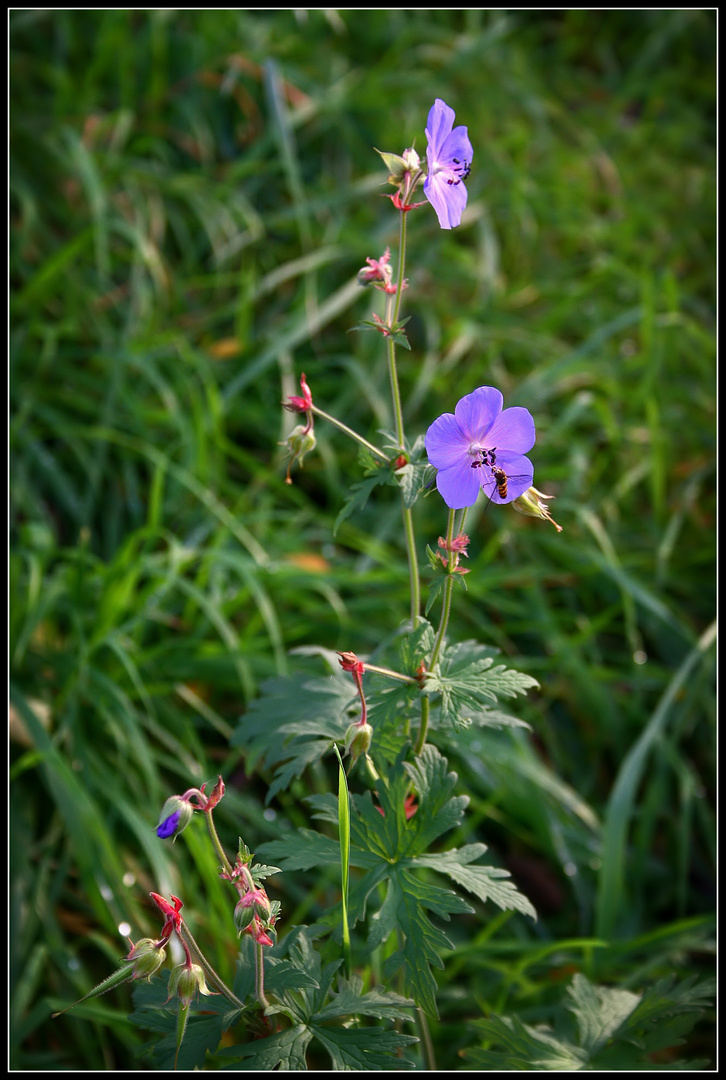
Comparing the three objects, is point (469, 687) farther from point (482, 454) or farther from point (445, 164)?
point (445, 164)

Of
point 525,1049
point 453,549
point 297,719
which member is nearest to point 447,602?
point 453,549

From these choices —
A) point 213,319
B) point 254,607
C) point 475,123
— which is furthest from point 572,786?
point 475,123

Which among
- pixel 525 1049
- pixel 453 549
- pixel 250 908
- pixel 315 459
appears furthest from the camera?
pixel 315 459

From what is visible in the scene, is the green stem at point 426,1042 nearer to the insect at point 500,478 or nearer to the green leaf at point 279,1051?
the green leaf at point 279,1051

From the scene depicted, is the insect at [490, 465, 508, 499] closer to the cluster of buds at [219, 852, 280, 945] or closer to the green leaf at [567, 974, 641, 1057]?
the cluster of buds at [219, 852, 280, 945]

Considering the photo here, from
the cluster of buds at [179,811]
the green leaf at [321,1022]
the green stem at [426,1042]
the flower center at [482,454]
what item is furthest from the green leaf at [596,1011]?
the flower center at [482,454]

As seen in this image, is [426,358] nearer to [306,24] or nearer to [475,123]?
[475,123]
